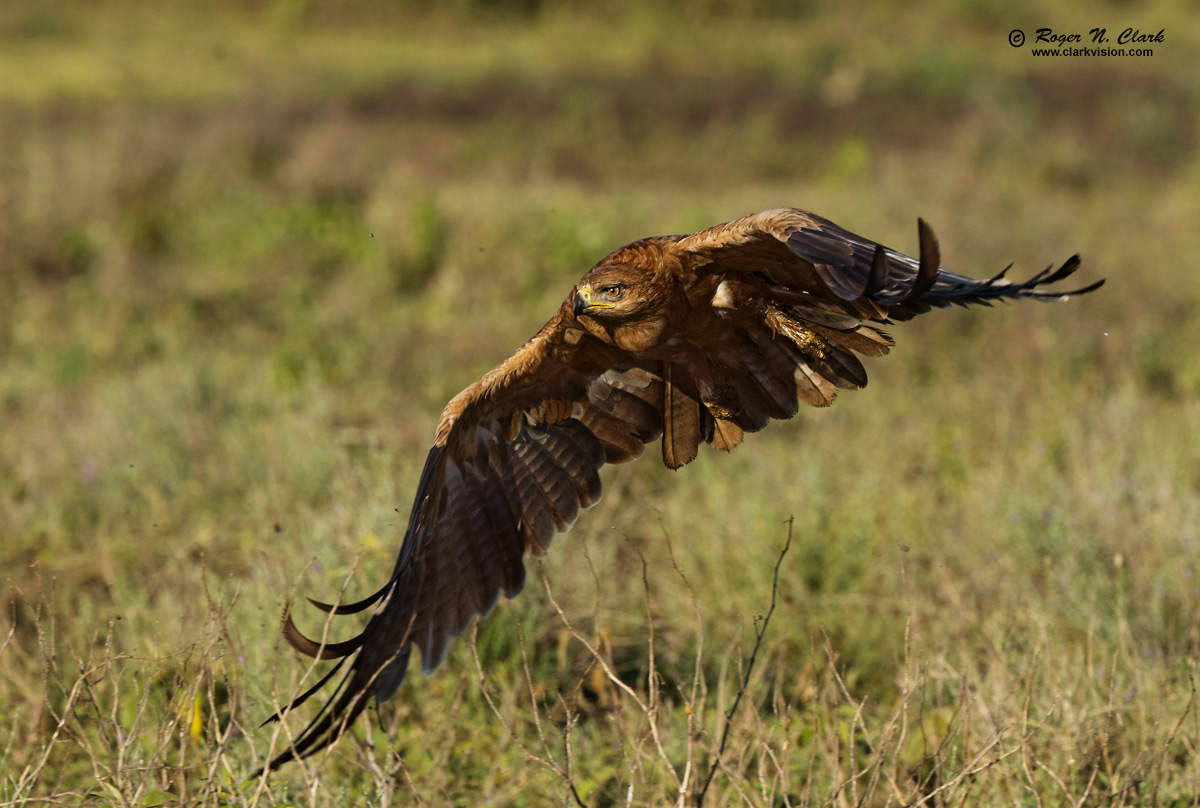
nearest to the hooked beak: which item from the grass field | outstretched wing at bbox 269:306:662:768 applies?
outstretched wing at bbox 269:306:662:768

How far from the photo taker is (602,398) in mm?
4113

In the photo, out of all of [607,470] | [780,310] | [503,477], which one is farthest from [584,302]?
[607,470]

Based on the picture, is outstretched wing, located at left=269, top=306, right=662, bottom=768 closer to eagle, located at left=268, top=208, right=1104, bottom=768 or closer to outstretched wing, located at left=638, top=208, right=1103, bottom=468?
eagle, located at left=268, top=208, right=1104, bottom=768

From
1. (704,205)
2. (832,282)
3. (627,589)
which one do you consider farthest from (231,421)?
(704,205)

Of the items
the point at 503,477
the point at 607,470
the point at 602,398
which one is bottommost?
the point at 607,470

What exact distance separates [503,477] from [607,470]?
221 cm

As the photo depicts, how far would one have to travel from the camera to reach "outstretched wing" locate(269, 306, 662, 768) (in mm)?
3500

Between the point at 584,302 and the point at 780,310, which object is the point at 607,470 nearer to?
the point at 584,302

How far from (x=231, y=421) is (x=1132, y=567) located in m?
4.50

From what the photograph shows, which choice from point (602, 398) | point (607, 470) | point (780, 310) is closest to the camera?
point (780, 310)

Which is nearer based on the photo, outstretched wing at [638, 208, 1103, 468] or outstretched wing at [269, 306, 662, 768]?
outstretched wing at [638, 208, 1103, 468]

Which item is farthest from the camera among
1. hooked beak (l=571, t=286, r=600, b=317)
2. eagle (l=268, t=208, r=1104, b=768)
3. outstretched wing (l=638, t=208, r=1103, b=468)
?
hooked beak (l=571, t=286, r=600, b=317)

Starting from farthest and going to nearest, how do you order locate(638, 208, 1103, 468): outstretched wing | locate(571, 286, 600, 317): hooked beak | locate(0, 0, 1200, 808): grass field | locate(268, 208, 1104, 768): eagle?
locate(571, 286, 600, 317): hooked beak → locate(0, 0, 1200, 808): grass field → locate(268, 208, 1104, 768): eagle → locate(638, 208, 1103, 468): outstretched wing

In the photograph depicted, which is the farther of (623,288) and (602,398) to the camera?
(602,398)
